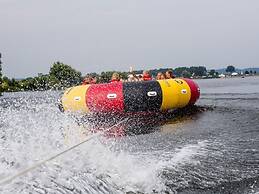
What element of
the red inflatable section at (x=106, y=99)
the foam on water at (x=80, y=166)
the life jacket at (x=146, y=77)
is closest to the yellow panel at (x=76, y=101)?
the red inflatable section at (x=106, y=99)

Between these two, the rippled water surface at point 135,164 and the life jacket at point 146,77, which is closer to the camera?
the rippled water surface at point 135,164

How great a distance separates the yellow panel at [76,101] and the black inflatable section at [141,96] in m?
1.26

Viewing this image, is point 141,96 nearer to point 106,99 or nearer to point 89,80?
point 106,99

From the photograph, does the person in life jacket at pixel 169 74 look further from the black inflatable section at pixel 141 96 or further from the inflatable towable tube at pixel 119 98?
the black inflatable section at pixel 141 96

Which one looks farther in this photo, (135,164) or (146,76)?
(146,76)

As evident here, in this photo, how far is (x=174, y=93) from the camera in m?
13.1

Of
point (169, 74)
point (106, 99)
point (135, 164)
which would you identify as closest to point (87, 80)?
point (106, 99)

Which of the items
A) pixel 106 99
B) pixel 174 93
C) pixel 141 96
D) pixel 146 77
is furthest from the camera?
pixel 146 77

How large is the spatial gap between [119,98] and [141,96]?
2.24 feet

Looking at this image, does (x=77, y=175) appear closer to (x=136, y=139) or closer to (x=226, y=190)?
(x=226, y=190)

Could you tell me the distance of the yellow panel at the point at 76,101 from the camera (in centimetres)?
1234

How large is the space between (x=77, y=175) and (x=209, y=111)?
10172mm

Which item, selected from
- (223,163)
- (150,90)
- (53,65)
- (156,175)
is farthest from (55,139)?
(53,65)

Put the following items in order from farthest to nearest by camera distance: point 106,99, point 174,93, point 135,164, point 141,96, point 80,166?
point 174,93 → point 141,96 → point 106,99 → point 135,164 → point 80,166
